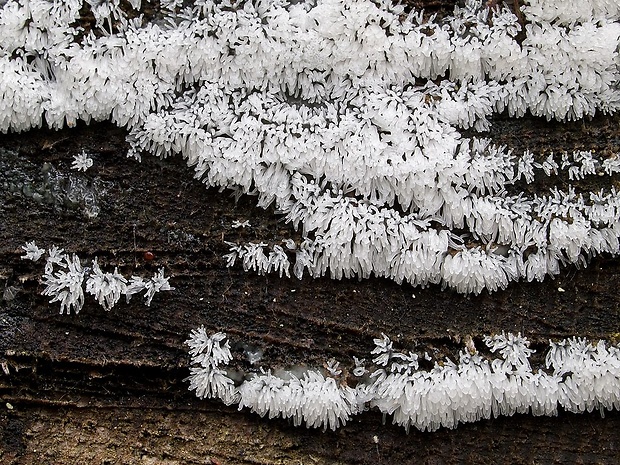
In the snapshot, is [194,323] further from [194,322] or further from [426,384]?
[426,384]

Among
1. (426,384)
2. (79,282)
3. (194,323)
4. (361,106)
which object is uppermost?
(361,106)

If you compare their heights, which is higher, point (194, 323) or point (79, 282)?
point (79, 282)

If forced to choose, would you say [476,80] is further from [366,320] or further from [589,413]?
[589,413]

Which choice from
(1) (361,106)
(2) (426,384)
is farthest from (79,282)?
(2) (426,384)

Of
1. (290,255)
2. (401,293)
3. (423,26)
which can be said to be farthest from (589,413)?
(423,26)

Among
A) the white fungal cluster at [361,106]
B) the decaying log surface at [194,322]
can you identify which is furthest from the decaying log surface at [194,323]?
the white fungal cluster at [361,106]
